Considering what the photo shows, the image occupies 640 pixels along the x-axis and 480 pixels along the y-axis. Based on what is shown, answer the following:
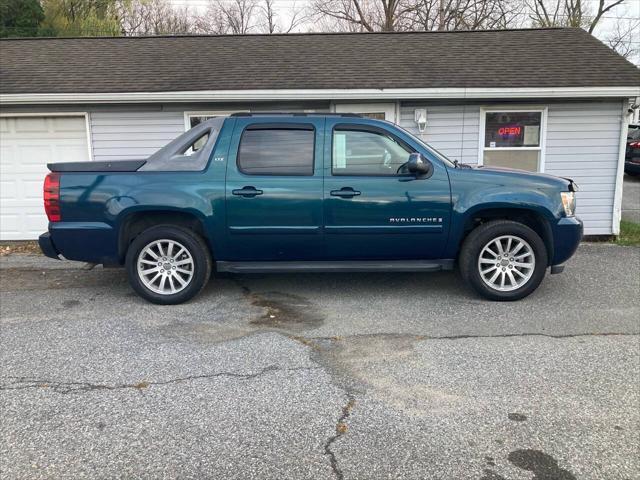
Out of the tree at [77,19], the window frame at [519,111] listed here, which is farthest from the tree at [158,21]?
the window frame at [519,111]

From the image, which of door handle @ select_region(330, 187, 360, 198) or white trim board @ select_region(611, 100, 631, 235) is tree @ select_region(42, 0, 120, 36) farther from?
white trim board @ select_region(611, 100, 631, 235)

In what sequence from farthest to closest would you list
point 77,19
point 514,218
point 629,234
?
point 77,19
point 629,234
point 514,218

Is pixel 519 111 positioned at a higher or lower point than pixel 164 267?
higher

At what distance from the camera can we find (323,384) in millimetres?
3744

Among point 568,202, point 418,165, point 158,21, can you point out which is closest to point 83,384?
point 418,165

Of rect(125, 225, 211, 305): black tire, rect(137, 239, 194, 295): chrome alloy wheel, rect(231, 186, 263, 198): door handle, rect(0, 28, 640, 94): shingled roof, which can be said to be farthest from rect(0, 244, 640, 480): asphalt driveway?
rect(0, 28, 640, 94): shingled roof

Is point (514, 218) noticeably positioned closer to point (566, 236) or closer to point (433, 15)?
point (566, 236)

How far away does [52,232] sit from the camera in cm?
538

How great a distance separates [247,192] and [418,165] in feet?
5.57

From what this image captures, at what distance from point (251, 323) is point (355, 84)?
489 centimetres

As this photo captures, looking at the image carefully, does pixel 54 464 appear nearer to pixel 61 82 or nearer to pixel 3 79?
pixel 61 82

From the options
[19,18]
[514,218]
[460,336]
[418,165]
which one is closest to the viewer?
[460,336]

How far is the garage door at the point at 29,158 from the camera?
8.98 metres

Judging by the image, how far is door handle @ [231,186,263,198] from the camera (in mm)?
5348
